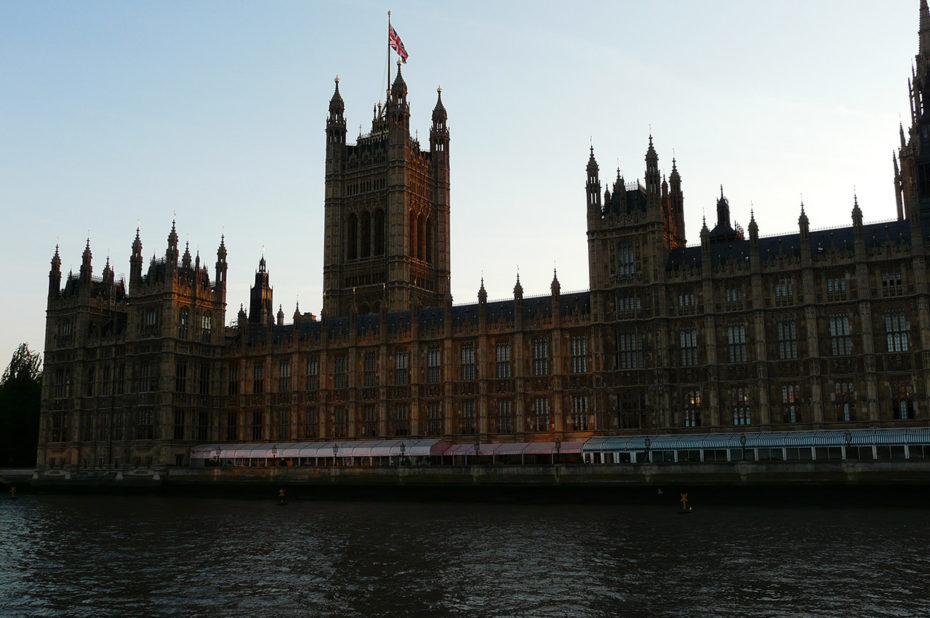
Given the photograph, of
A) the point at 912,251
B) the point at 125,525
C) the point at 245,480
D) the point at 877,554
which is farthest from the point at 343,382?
the point at 877,554

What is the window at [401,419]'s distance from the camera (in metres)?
105

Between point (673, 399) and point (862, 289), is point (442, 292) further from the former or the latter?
point (862, 289)

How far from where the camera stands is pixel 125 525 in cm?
6284

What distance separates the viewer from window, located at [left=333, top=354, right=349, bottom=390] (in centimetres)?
11012

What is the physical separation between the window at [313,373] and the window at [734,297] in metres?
50.4

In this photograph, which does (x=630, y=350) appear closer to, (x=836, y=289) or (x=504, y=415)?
(x=504, y=415)

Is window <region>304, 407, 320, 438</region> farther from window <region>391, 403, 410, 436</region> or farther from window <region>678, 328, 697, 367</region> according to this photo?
window <region>678, 328, 697, 367</region>

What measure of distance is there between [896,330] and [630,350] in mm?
24131

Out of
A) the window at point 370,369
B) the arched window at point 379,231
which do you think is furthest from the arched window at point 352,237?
the window at point 370,369

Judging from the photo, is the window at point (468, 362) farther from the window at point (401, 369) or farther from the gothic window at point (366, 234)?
the gothic window at point (366, 234)

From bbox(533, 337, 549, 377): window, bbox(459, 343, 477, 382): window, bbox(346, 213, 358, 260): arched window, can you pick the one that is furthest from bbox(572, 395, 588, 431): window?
bbox(346, 213, 358, 260): arched window

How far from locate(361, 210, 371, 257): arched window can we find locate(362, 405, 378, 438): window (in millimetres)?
50274

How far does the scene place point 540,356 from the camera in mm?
97562

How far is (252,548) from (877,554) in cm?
3144
